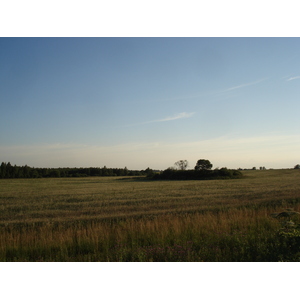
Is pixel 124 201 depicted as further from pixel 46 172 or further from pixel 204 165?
pixel 46 172

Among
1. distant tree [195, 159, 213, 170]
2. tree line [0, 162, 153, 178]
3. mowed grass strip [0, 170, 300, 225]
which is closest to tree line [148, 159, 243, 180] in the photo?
distant tree [195, 159, 213, 170]

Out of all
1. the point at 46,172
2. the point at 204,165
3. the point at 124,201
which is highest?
the point at 204,165

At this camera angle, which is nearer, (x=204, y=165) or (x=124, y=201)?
(x=124, y=201)

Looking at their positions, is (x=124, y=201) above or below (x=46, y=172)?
below

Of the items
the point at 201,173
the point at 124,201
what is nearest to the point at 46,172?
the point at 201,173

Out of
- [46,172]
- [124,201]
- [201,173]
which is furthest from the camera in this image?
[46,172]

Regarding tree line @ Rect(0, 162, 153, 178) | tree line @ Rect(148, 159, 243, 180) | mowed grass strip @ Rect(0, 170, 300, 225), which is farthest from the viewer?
tree line @ Rect(0, 162, 153, 178)

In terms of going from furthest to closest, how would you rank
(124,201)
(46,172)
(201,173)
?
(46,172)
(201,173)
(124,201)

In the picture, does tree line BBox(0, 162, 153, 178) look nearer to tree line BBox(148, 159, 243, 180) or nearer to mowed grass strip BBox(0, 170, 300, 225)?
tree line BBox(148, 159, 243, 180)

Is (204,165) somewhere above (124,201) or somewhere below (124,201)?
above

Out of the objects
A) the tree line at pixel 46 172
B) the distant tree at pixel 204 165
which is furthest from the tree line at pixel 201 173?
the tree line at pixel 46 172

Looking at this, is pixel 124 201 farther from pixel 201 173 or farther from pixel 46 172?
pixel 46 172

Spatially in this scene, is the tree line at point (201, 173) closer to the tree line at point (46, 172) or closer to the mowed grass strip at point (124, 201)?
the tree line at point (46, 172)

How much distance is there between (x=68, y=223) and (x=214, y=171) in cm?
5987
